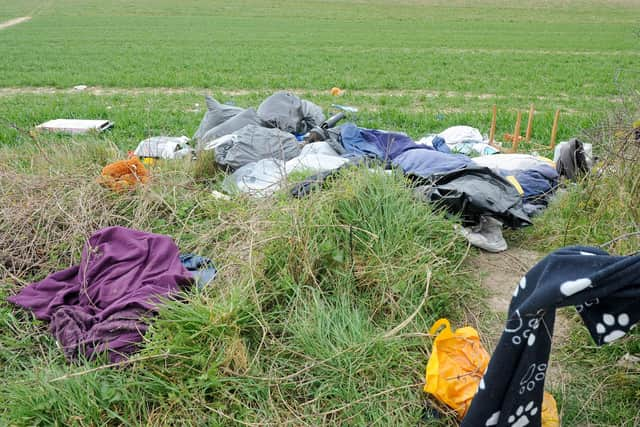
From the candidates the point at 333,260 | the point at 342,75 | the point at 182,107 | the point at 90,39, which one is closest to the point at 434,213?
the point at 333,260

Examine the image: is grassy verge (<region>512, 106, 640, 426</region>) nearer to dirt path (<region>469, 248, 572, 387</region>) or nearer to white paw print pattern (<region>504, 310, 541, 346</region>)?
dirt path (<region>469, 248, 572, 387</region>)

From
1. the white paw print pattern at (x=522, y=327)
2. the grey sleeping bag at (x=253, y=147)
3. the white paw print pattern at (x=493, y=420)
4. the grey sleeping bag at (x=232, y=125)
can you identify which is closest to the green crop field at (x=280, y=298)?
the grey sleeping bag at (x=253, y=147)

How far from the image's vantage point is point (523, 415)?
6.16 ft

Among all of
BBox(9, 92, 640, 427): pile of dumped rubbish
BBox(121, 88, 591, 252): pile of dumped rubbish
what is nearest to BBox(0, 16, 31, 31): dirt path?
BBox(121, 88, 591, 252): pile of dumped rubbish

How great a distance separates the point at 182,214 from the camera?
3945mm

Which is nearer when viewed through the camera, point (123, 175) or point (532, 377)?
point (532, 377)

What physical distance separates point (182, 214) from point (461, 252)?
2.07 metres

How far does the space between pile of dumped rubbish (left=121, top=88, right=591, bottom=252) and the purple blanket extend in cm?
104

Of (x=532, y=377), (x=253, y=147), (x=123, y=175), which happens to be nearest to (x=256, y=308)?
(x=532, y=377)

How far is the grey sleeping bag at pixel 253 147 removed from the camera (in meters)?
4.99

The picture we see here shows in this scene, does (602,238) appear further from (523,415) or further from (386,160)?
(523,415)

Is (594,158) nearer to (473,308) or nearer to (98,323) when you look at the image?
(473,308)

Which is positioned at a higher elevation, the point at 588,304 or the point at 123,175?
the point at 588,304

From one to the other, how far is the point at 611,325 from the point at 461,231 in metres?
1.85
